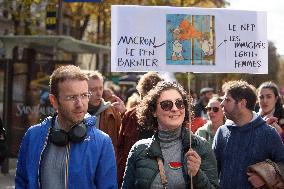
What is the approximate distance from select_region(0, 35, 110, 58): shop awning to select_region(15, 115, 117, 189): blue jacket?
32.9ft

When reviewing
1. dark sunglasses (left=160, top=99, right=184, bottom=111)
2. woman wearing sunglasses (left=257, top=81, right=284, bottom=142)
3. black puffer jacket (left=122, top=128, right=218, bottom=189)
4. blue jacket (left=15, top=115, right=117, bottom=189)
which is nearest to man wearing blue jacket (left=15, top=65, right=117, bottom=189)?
blue jacket (left=15, top=115, right=117, bottom=189)

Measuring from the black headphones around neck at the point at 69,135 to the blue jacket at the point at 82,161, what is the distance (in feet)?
0.16

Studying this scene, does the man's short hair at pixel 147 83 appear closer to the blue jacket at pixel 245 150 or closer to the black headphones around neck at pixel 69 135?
the blue jacket at pixel 245 150

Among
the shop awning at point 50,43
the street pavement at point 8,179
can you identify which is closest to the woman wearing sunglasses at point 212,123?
the street pavement at point 8,179

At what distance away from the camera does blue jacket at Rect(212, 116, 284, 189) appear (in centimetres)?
583

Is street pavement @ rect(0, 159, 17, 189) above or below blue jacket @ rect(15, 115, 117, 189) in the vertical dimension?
below

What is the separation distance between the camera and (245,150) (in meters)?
5.89

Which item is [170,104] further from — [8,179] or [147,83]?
[8,179]

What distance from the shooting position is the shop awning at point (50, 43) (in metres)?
14.7

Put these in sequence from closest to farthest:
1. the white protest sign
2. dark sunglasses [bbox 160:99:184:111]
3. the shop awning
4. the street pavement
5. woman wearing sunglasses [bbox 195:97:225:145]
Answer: dark sunglasses [bbox 160:99:184:111] < the white protest sign < woman wearing sunglasses [bbox 195:97:225:145] < the street pavement < the shop awning

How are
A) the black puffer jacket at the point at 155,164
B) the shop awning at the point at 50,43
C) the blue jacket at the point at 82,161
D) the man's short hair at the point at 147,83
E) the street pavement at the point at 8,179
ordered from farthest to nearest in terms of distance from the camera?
1. the shop awning at the point at 50,43
2. the street pavement at the point at 8,179
3. the man's short hair at the point at 147,83
4. the black puffer jacket at the point at 155,164
5. the blue jacket at the point at 82,161

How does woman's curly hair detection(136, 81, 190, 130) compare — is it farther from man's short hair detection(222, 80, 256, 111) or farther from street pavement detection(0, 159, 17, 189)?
street pavement detection(0, 159, 17, 189)

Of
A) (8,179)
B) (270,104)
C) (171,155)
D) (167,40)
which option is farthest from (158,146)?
(8,179)

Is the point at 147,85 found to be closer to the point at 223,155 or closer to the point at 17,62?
the point at 223,155
